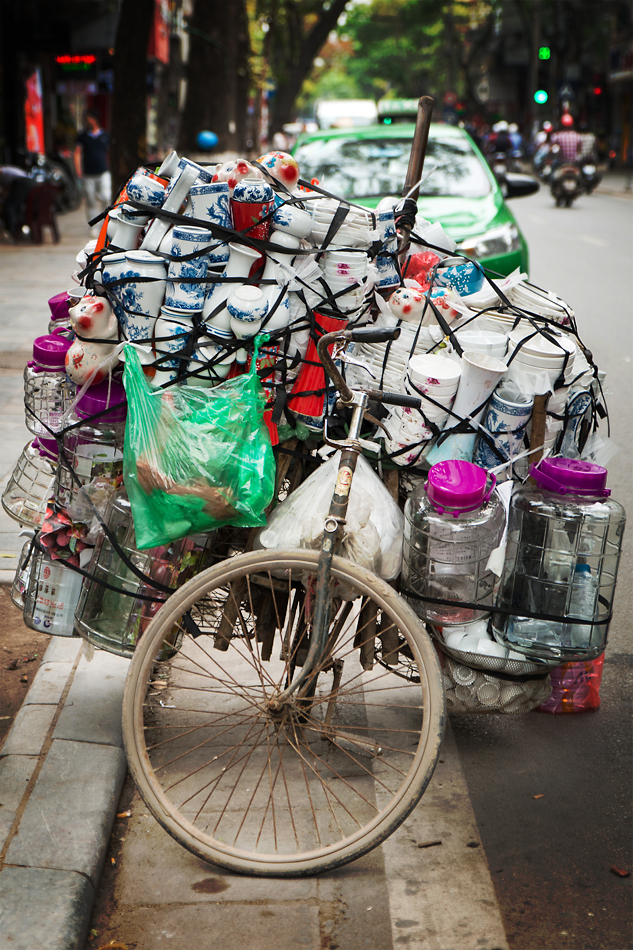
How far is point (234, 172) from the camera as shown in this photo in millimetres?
2557

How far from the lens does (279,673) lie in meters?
3.35

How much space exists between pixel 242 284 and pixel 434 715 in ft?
4.18

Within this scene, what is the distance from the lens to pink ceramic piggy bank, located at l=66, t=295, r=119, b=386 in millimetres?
2539

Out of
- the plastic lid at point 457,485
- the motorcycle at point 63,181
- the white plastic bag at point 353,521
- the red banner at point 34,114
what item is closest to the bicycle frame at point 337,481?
the white plastic bag at point 353,521

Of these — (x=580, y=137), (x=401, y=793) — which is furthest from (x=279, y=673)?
(x=580, y=137)

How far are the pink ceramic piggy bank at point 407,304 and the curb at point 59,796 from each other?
1410 millimetres

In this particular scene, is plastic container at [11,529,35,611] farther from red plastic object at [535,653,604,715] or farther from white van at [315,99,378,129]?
white van at [315,99,378,129]

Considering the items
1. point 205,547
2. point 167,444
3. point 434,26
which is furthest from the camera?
point 434,26

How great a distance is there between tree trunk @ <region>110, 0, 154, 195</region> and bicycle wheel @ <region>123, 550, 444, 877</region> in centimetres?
858

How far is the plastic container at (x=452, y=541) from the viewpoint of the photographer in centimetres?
244

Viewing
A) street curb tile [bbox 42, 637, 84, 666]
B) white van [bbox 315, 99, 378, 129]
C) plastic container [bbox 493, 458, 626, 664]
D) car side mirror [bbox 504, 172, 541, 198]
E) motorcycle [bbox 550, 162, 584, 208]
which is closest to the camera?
plastic container [bbox 493, 458, 626, 664]

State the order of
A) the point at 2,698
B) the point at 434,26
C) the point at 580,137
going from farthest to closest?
the point at 434,26 → the point at 580,137 → the point at 2,698

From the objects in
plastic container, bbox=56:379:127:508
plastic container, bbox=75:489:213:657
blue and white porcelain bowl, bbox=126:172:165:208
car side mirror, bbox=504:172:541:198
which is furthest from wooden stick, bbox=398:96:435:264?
car side mirror, bbox=504:172:541:198

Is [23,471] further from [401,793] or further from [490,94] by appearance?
[490,94]
